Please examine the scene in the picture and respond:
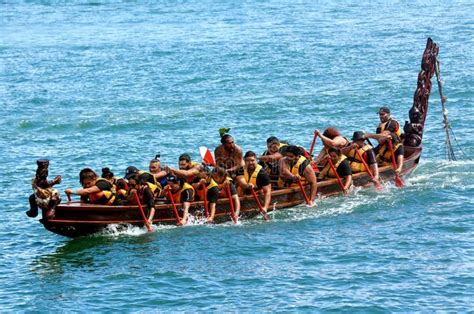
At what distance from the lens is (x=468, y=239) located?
29.5 m

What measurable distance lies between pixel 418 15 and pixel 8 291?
49.8 metres

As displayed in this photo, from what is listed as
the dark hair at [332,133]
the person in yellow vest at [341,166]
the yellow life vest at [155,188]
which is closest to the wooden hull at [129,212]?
the person in yellow vest at [341,166]

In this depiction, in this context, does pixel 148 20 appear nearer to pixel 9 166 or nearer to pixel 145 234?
pixel 9 166

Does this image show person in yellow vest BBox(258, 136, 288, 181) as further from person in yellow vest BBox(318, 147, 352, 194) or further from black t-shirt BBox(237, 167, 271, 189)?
person in yellow vest BBox(318, 147, 352, 194)

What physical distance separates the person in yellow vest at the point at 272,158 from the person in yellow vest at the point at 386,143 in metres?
3.53

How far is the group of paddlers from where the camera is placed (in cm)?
2916

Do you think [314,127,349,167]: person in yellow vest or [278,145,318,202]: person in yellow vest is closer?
[278,145,318,202]: person in yellow vest

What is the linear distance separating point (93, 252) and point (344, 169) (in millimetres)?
8458

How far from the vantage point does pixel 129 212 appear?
2945 cm

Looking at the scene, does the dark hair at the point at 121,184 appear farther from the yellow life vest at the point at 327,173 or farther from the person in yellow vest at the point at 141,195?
the yellow life vest at the point at 327,173

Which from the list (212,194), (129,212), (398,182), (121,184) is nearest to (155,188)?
(121,184)

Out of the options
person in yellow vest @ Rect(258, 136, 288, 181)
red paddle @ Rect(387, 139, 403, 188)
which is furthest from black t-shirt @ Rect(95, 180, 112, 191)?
red paddle @ Rect(387, 139, 403, 188)

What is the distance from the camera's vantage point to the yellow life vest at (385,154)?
34.5 meters

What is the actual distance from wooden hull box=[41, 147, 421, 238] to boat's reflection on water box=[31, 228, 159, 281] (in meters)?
0.37
